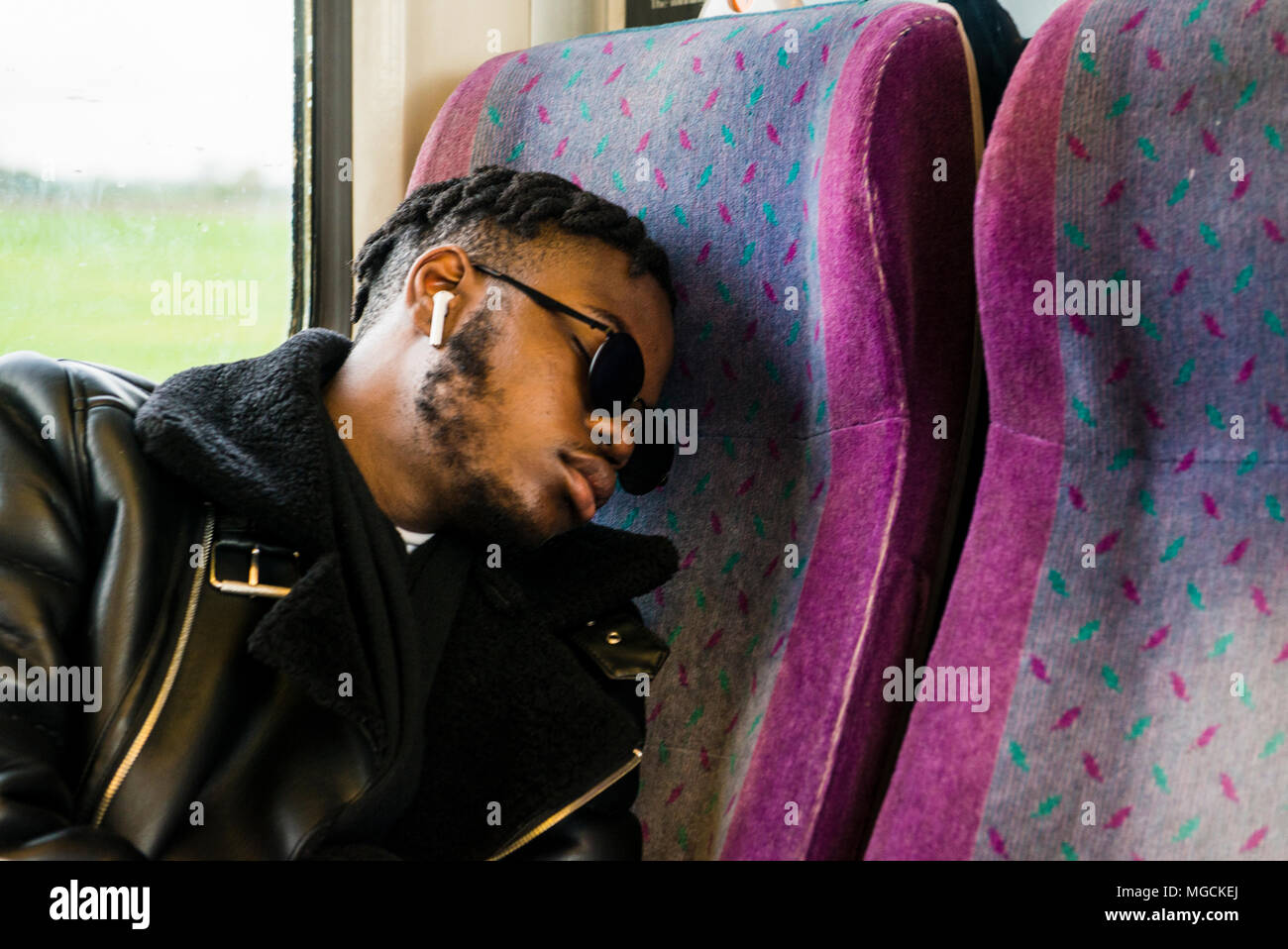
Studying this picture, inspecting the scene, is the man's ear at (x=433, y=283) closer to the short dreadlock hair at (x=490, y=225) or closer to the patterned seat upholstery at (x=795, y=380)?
the short dreadlock hair at (x=490, y=225)

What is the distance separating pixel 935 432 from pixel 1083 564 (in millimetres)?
222

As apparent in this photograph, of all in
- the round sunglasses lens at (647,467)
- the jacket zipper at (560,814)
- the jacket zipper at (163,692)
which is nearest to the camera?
the jacket zipper at (163,692)

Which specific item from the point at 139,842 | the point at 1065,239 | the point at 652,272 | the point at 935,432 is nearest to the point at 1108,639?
the point at 935,432

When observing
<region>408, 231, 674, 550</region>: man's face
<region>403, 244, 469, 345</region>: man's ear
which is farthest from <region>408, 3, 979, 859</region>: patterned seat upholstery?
<region>403, 244, 469, 345</region>: man's ear

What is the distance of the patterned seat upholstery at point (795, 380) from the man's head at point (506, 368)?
107 millimetres

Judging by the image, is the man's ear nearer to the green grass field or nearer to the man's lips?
the man's lips

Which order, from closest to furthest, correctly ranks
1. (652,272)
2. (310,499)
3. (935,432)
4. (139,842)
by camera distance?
(139,842) → (310,499) → (935,432) → (652,272)

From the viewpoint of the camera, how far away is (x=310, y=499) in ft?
4.07

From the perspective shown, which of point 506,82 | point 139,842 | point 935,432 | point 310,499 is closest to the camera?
point 139,842

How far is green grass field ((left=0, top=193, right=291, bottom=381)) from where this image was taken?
175cm

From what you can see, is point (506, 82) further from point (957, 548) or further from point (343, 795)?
point (343, 795)

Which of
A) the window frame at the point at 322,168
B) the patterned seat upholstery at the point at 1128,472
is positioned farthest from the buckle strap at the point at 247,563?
the window frame at the point at 322,168

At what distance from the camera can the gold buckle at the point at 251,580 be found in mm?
1216

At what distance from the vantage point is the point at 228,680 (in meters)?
1.20
